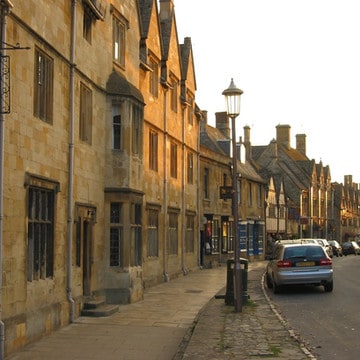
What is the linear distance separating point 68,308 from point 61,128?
3.88 meters

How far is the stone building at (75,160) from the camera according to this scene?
37.2 ft

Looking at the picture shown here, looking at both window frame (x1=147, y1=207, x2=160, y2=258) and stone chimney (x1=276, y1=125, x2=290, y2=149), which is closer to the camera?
window frame (x1=147, y1=207, x2=160, y2=258)

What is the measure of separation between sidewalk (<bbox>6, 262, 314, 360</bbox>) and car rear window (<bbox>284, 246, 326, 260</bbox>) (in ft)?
10.0

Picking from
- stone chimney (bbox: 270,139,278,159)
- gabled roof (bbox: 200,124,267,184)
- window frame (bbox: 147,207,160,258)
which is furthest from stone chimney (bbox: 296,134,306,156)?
window frame (bbox: 147,207,160,258)

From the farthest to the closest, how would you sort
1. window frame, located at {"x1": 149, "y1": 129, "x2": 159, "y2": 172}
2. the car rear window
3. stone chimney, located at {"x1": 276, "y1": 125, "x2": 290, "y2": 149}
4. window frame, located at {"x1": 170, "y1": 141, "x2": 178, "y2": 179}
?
stone chimney, located at {"x1": 276, "y1": 125, "x2": 290, "y2": 149}, window frame, located at {"x1": 170, "y1": 141, "x2": 178, "y2": 179}, window frame, located at {"x1": 149, "y1": 129, "x2": 159, "y2": 172}, the car rear window

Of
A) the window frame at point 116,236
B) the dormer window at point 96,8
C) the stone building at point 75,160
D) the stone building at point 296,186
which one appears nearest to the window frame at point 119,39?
the stone building at point 75,160

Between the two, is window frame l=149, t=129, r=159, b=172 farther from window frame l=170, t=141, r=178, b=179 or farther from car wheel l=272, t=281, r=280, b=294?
car wheel l=272, t=281, r=280, b=294

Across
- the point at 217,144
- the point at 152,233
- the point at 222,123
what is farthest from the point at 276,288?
the point at 222,123

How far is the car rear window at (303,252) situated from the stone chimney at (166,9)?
13113 mm

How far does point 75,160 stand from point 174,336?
4.67 meters

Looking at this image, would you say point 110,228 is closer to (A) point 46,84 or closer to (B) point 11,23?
(A) point 46,84

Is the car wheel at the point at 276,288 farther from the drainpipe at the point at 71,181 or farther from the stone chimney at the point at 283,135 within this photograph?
the stone chimney at the point at 283,135

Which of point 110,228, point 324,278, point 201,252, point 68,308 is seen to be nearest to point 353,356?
point 68,308

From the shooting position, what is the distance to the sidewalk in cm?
1096
